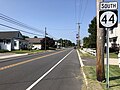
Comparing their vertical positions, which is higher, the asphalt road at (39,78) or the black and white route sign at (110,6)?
the black and white route sign at (110,6)

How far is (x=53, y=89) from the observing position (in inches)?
344

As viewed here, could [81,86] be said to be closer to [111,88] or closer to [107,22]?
[111,88]

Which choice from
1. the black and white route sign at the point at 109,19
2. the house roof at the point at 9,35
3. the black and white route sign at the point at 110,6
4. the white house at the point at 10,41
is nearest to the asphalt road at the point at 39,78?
the black and white route sign at the point at 109,19

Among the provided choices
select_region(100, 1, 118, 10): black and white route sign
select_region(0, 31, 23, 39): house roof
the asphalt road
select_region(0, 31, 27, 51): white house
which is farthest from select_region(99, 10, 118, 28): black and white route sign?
select_region(0, 31, 23, 39): house roof

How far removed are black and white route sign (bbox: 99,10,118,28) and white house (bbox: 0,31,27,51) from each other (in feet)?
205

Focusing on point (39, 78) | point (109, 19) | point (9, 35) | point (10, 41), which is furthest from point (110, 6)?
point (9, 35)

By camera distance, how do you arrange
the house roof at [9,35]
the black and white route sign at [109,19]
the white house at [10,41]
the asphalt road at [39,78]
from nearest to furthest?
the black and white route sign at [109,19] → the asphalt road at [39,78] → the white house at [10,41] → the house roof at [9,35]

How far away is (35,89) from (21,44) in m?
70.4

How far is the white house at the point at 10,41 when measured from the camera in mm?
69062

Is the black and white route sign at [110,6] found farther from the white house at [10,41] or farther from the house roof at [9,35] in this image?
the house roof at [9,35]

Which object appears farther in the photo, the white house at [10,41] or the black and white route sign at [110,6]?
the white house at [10,41]

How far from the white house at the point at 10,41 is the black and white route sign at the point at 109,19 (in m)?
62.4

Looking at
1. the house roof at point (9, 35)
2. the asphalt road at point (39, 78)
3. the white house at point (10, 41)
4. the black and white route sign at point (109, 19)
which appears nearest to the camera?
the black and white route sign at point (109, 19)

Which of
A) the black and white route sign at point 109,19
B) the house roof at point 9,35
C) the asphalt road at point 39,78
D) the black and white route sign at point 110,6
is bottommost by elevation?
the asphalt road at point 39,78
